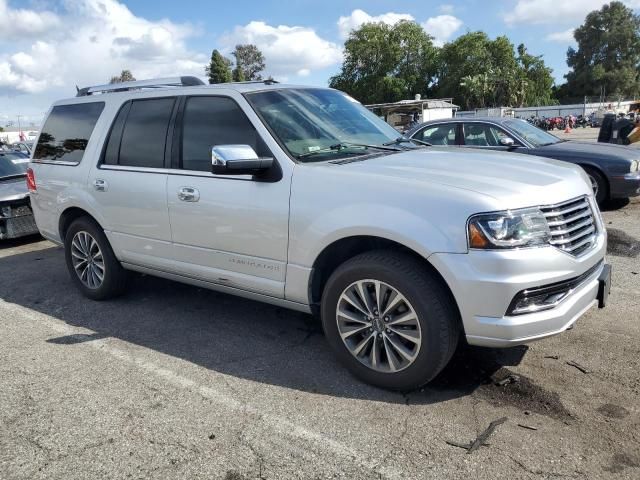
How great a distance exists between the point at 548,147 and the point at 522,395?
6539mm

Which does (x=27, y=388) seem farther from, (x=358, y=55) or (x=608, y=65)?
(x=608, y=65)

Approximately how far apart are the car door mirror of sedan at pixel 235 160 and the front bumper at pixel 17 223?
6.22 m

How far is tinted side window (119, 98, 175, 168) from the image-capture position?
4.49 m

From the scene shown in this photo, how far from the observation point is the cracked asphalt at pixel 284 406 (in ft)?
8.91

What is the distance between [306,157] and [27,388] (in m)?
2.43

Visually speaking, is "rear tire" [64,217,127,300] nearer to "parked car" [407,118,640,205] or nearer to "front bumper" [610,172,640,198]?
"parked car" [407,118,640,205]

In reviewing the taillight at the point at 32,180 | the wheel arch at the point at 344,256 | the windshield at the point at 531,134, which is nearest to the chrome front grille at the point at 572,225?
the wheel arch at the point at 344,256

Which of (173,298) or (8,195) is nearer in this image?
(173,298)

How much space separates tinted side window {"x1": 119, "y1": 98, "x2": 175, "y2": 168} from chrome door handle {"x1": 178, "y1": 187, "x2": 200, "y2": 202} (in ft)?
1.34

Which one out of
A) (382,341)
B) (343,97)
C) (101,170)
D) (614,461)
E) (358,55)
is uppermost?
(358,55)

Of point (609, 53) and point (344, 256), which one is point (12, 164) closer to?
point (344, 256)

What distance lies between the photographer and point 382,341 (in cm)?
336

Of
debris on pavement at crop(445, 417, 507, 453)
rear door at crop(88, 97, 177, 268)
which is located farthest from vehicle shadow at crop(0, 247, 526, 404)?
rear door at crop(88, 97, 177, 268)

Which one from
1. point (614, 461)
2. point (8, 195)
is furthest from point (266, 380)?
point (8, 195)
